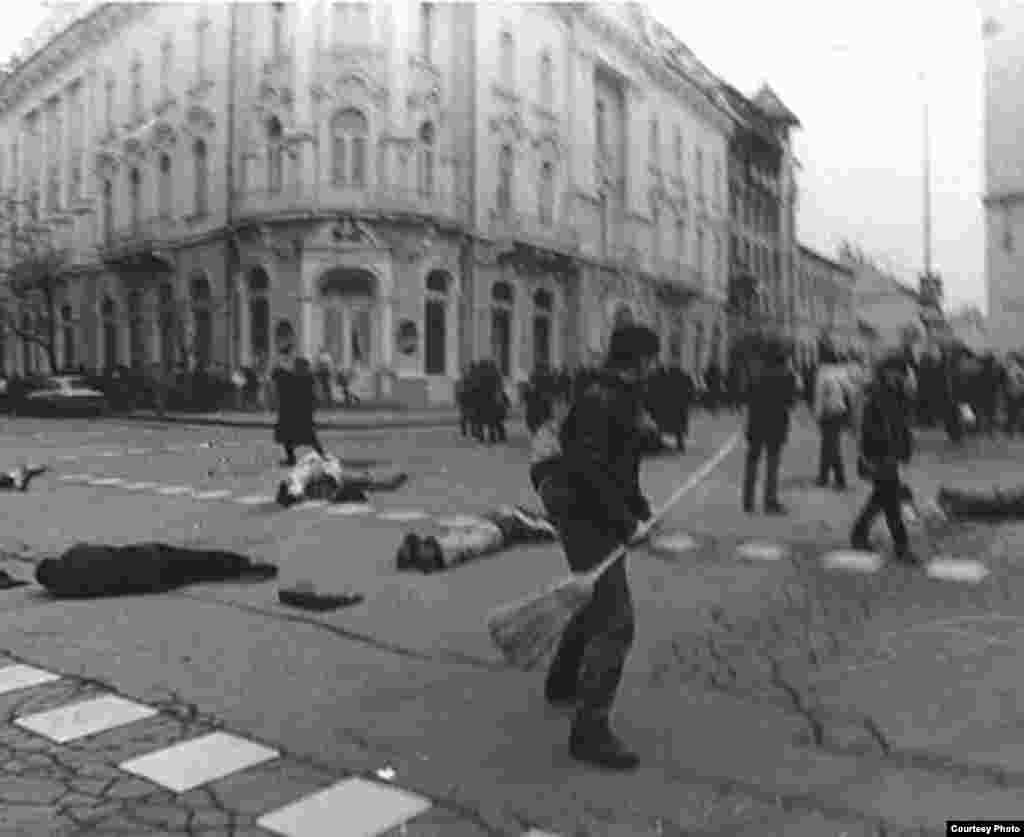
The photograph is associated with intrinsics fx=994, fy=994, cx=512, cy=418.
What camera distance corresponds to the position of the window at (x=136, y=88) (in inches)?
83.0

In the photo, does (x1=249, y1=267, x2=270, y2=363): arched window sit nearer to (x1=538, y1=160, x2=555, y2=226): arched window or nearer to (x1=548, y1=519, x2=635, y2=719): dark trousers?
(x1=538, y1=160, x2=555, y2=226): arched window

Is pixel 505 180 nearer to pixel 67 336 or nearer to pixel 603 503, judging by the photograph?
pixel 603 503

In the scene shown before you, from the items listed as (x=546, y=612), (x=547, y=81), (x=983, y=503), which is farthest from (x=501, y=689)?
(x=983, y=503)

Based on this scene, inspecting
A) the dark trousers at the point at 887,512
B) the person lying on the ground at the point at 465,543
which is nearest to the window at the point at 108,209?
the person lying on the ground at the point at 465,543

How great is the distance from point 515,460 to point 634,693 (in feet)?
2.64

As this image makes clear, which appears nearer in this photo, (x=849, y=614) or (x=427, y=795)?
(x=427, y=795)

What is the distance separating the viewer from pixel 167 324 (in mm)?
2230

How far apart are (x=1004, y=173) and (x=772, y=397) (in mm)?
498

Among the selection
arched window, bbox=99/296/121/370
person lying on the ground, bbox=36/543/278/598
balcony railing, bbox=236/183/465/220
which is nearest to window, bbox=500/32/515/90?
balcony railing, bbox=236/183/465/220

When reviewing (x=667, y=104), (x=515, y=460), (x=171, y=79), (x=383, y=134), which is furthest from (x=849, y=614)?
(x=171, y=79)

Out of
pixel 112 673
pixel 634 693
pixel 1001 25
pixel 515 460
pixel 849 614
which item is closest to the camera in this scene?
pixel 1001 25

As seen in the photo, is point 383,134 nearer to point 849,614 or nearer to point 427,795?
point 427,795

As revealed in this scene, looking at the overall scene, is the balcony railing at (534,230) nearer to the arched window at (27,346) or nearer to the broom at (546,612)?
the broom at (546,612)

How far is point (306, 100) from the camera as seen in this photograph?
1892 millimetres
